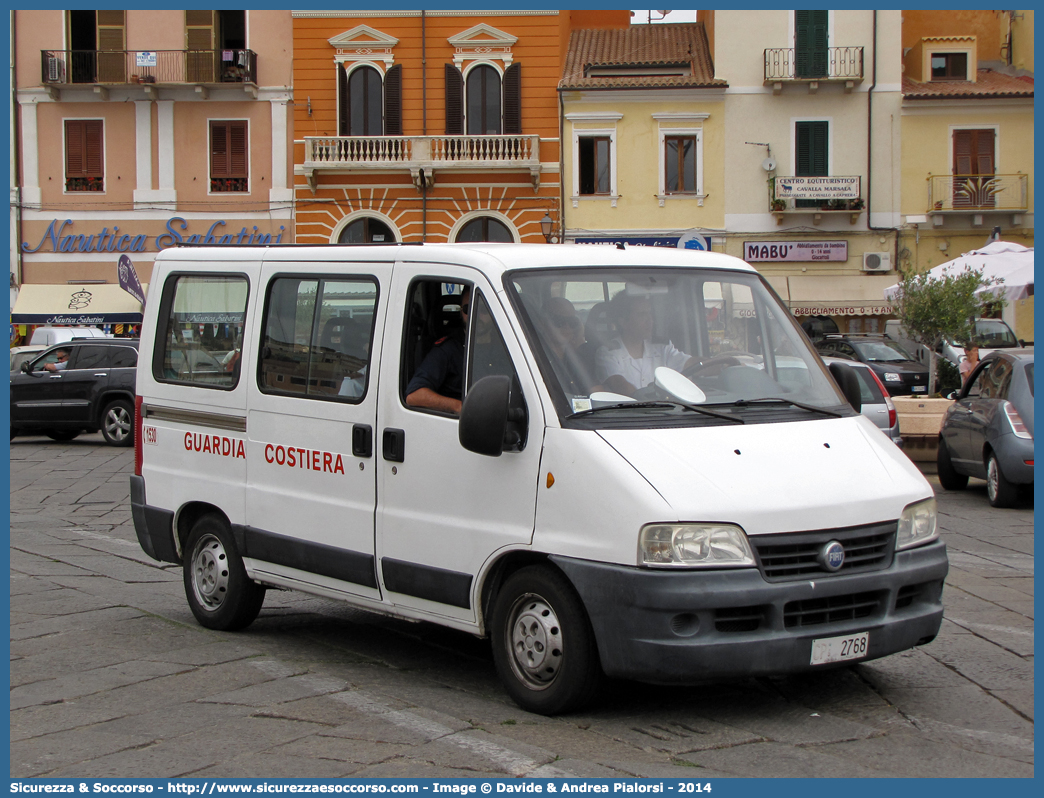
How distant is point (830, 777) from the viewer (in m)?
4.24

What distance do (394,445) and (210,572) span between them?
186 cm

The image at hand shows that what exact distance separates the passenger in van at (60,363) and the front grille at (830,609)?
17.2 meters

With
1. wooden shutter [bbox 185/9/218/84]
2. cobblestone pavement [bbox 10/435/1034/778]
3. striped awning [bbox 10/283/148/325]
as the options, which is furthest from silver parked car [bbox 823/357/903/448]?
wooden shutter [bbox 185/9/218/84]

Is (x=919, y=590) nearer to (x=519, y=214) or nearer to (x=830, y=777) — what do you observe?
(x=830, y=777)

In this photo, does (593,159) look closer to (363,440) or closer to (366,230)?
(366,230)

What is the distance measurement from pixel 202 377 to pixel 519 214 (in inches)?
1127

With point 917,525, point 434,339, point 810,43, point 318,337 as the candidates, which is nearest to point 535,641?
point 434,339

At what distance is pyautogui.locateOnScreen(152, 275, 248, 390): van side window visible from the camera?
21.8 ft

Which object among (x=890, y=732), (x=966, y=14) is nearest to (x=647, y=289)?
(x=890, y=732)

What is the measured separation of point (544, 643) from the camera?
4.91 m

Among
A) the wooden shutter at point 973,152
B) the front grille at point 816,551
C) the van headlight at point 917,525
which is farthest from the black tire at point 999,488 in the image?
the wooden shutter at point 973,152

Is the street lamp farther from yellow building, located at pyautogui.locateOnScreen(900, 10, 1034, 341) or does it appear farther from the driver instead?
the driver

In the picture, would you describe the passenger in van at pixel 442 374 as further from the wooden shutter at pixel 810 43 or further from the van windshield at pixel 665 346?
the wooden shutter at pixel 810 43

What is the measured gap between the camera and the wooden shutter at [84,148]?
35.4m
